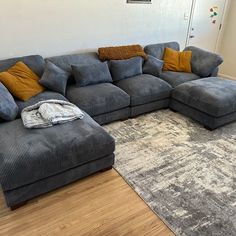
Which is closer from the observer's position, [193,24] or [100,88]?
[100,88]

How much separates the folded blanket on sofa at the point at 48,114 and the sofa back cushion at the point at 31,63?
80 centimetres

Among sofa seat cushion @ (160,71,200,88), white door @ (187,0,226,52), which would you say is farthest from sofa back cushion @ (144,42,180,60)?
white door @ (187,0,226,52)

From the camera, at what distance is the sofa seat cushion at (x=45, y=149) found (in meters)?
1.71

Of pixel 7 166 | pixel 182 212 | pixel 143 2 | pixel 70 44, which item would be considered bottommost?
pixel 182 212

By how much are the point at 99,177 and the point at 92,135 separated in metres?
0.44

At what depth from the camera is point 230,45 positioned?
194 inches

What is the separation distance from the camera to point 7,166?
1674mm

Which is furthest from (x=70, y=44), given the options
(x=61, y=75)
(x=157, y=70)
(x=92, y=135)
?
(x=92, y=135)

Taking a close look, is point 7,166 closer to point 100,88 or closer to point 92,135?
point 92,135

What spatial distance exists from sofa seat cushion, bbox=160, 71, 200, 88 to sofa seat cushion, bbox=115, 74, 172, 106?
17cm

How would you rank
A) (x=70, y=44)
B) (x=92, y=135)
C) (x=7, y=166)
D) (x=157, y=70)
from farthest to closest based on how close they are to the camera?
(x=157, y=70) < (x=70, y=44) < (x=92, y=135) < (x=7, y=166)

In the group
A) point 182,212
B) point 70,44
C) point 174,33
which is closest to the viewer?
point 182,212

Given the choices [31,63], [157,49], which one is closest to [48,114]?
[31,63]

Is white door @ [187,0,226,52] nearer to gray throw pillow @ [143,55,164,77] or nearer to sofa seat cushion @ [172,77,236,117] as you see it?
gray throw pillow @ [143,55,164,77]
